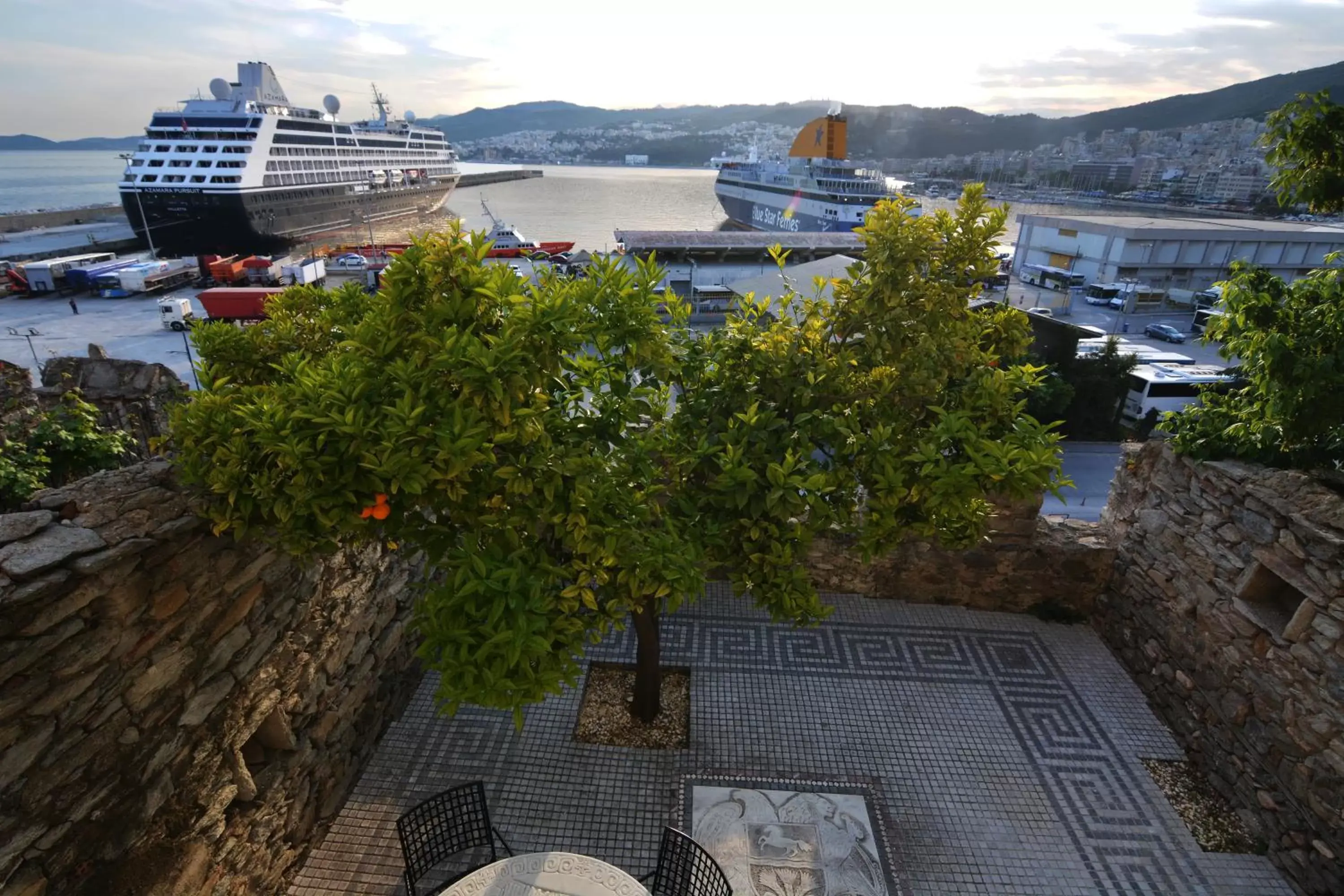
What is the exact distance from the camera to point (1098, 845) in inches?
213

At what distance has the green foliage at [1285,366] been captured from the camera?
517 centimetres

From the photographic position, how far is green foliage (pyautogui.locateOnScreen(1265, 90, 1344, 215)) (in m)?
5.13

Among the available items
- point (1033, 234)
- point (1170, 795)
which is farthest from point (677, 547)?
point (1033, 234)

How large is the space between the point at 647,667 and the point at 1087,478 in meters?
14.1

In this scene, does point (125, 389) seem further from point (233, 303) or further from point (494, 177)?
point (494, 177)

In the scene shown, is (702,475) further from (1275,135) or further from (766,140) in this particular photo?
(766,140)

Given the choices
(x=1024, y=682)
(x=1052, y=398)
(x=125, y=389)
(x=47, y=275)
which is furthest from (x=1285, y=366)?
(x=47, y=275)

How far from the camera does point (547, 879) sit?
4.14 meters

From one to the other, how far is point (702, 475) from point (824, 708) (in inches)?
119

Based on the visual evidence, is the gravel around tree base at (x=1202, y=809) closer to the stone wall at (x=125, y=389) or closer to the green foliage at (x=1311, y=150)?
the green foliage at (x=1311, y=150)

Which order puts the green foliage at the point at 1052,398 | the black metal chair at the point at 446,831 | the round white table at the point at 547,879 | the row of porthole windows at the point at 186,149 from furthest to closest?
the row of porthole windows at the point at 186,149
the green foliage at the point at 1052,398
the black metal chair at the point at 446,831
the round white table at the point at 547,879

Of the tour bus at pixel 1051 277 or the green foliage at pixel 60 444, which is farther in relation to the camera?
the tour bus at pixel 1051 277

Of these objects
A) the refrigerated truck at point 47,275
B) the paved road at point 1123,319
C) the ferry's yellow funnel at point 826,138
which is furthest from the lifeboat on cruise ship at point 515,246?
Result: the paved road at point 1123,319

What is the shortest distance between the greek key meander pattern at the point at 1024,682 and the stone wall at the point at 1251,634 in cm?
81
